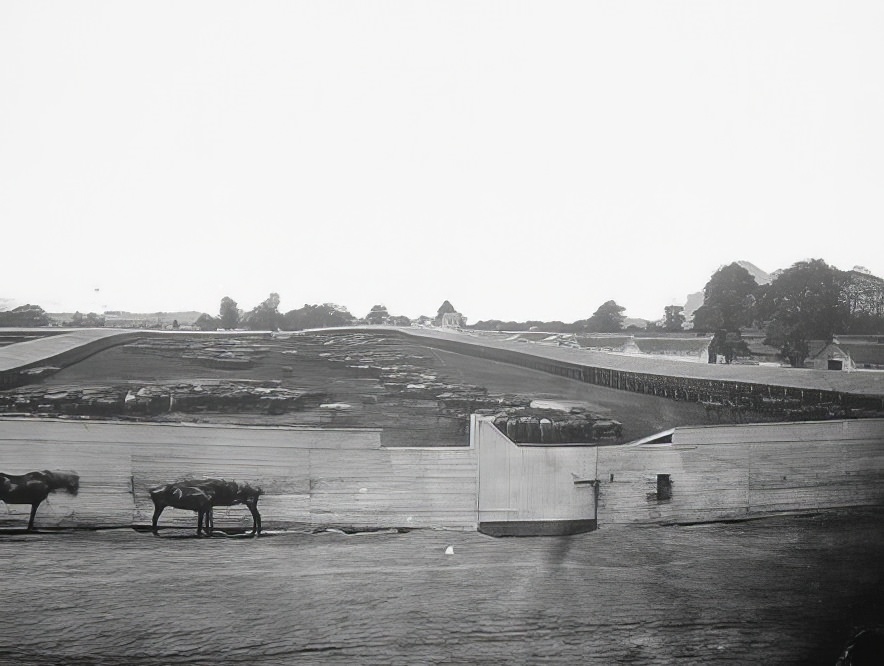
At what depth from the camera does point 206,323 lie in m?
3.15

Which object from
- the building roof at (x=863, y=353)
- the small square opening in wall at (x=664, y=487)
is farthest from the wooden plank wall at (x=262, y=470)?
the building roof at (x=863, y=353)

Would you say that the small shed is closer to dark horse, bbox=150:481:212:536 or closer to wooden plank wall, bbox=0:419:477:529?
wooden plank wall, bbox=0:419:477:529

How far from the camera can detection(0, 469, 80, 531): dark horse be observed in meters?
2.81

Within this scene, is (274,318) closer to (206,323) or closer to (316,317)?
(316,317)

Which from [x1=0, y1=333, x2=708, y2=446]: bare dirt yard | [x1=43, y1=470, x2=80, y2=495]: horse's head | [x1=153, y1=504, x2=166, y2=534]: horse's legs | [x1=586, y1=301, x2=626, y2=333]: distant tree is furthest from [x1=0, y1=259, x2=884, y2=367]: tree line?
[x1=43, y1=470, x2=80, y2=495]: horse's head

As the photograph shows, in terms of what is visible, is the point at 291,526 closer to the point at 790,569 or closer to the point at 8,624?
the point at 8,624

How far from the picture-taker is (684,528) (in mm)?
3215

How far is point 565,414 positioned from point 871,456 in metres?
1.91

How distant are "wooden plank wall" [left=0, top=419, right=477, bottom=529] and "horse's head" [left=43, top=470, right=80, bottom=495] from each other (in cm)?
3

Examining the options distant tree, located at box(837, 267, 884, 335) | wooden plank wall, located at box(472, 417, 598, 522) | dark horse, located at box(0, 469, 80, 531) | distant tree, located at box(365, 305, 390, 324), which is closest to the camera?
dark horse, located at box(0, 469, 80, 531)

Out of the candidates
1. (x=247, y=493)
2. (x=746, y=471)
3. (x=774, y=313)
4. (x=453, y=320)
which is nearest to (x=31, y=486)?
(x=247, y=493)

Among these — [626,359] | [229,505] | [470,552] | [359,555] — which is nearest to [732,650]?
[470,552]

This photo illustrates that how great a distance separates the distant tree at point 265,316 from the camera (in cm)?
316

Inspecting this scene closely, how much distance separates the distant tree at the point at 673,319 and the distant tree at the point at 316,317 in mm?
1799
